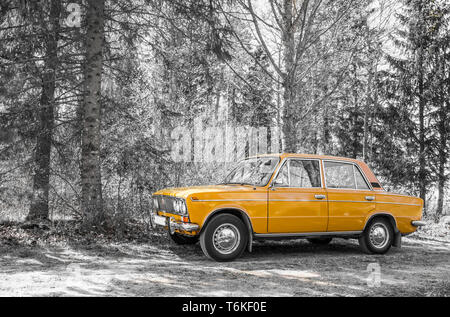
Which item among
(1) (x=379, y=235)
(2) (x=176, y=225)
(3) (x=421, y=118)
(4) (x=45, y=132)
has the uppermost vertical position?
(3) (x=421, y=118)

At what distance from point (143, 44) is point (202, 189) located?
21.9 ft

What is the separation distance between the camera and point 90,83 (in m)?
9.75

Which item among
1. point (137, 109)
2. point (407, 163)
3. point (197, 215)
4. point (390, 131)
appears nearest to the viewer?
point (197, 215)

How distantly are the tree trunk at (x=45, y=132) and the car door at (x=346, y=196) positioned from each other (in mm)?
6228

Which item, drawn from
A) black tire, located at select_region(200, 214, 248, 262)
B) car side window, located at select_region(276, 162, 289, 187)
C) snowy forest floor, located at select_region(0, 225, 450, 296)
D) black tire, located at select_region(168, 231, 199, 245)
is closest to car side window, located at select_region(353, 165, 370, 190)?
snowy forest floor, located at select_region(0, 225, 450, 296)

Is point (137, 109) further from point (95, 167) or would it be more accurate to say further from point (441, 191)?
point (441, 191)

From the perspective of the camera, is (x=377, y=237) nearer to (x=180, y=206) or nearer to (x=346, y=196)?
(x=346, y=196)

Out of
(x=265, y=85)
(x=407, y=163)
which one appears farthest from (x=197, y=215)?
(x=407, y=163)

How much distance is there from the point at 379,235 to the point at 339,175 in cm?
147

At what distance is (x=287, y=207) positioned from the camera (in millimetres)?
7785

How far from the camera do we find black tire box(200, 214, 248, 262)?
715 centimetres

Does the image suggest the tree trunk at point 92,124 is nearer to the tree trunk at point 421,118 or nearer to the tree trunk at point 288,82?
the tree trunk at point 288,82

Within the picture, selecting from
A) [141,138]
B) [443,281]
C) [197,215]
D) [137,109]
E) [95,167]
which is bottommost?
[443,281]

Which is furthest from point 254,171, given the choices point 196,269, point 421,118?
point 421,118
